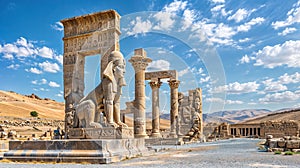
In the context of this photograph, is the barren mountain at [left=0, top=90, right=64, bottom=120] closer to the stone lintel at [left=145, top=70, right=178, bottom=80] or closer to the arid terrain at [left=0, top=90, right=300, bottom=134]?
the arid terrain at [left=0, top=90, right=300, bottom=134]

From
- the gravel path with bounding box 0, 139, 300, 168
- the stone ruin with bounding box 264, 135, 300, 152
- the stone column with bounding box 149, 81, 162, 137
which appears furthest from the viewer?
the stone column with bounding box 149, 81, 162, 137

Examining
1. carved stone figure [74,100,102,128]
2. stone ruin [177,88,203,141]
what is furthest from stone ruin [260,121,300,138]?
carved stone figure [74,100,102,128]

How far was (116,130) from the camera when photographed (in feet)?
25.4

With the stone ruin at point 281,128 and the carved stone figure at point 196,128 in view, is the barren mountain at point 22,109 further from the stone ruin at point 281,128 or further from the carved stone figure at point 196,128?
the stone ruin at point 281,128

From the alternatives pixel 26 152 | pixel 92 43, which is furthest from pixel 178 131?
pixel 26 152

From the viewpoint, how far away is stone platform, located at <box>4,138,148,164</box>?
6742 millimetres

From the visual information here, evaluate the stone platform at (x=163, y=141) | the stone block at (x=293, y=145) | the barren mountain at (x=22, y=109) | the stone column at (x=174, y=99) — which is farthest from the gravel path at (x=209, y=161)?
the barren mountain at (x=22, y=109)

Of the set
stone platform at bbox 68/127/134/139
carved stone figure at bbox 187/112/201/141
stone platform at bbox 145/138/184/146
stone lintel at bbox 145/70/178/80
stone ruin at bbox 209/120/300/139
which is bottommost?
stone ruin at bbox 209/120/300/139

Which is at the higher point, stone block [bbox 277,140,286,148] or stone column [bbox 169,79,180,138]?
stone column [bbox 169,79,180,138]

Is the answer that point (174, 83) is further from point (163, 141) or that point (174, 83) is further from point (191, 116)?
point (163, 141)

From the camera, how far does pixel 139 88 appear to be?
669 inches

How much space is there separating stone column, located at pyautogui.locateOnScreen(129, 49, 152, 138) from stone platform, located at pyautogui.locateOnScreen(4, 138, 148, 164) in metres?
9.03

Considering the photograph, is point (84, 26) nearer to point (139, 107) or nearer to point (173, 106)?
point (139, 107)

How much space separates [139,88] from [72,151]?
10189 millimetres
